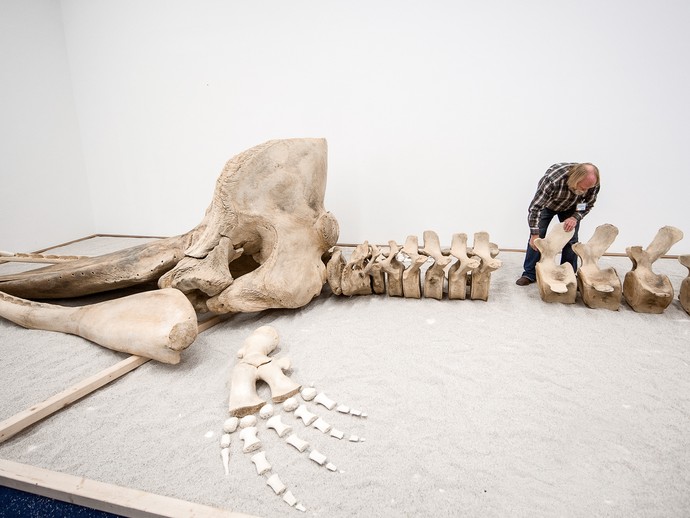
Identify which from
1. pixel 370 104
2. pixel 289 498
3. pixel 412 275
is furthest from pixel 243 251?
pixel 370 104

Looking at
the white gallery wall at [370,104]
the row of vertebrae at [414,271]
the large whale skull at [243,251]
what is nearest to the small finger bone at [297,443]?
the large whale skull at [243,251]

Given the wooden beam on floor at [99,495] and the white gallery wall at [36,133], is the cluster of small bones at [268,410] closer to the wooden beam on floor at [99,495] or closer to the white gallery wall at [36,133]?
the wooden beam on floor at [99,495]

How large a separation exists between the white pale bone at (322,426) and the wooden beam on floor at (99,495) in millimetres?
479

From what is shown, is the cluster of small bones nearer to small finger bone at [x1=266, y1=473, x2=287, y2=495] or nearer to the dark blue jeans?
small finger bone at [x1=266, y1=473, x2=287, y2=495]

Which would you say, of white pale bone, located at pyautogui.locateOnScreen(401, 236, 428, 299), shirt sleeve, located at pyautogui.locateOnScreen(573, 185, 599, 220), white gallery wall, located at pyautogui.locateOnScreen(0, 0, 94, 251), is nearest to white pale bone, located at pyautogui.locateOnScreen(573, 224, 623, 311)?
shirt sleeve, located at pyautogui.locateOnScreen(573, 185, 599, 220)

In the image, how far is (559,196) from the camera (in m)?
2.88

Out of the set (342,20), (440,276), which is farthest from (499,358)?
(342,20)

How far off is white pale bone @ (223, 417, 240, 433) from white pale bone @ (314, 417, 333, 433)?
0.34 metres

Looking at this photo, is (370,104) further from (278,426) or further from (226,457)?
(226,457)

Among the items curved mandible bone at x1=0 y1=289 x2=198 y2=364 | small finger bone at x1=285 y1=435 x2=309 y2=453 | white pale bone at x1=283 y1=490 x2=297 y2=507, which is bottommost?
white pale bone at x1=283 y1=490 x2=297 y2=507

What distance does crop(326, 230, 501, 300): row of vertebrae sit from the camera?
110 inches

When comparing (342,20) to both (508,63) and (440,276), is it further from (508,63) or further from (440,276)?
(440,276)

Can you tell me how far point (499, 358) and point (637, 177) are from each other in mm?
2569

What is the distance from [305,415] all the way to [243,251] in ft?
4.41
